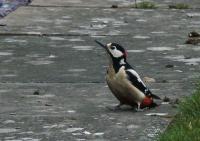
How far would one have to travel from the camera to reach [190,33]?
9.98 m

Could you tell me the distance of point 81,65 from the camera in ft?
27.0

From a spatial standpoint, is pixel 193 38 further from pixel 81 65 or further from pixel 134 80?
pixel 134 80

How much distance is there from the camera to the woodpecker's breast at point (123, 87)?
609 centimetres

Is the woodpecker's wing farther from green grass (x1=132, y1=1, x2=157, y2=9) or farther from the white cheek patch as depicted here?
green grass (x1=132, y1=1, x2=157, y2=9)

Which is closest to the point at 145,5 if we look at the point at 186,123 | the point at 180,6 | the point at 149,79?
the point at 180,6

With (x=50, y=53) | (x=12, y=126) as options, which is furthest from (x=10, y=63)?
(x=12, y=126)

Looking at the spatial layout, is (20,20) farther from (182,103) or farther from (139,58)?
(182,103)

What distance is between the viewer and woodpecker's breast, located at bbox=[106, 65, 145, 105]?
6.09 m

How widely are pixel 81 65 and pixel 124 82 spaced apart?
85.6 inches

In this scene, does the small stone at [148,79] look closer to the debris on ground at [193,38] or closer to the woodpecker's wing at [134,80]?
the woodpecker's wing at [134,80]

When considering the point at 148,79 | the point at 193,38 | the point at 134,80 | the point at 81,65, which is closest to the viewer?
the point at 134,80

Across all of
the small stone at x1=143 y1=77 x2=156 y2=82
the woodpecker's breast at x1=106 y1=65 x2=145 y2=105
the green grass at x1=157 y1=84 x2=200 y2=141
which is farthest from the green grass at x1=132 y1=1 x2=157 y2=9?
the woodpecker's breast at x1=106 y1=65 x2=145 y2=105

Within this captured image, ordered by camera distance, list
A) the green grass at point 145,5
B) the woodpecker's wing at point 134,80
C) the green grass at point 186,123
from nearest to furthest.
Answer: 1. the green grass at point 186,123
2. the woodpecker's wing at point 134,80
3. the green grass at point 145,5

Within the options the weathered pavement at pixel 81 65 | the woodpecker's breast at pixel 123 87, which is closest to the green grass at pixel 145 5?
the weathered pavement at pixel 81 65
